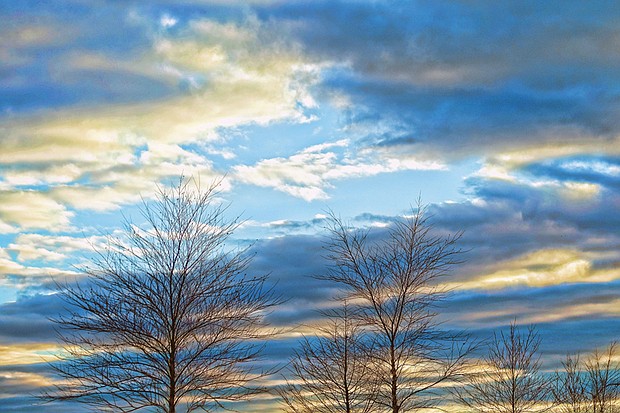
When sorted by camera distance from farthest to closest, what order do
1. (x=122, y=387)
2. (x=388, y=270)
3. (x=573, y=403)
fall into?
(x=573, y=403)
(x=388, y=270)
(x=122, y=387)

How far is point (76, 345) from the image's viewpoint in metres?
20.9

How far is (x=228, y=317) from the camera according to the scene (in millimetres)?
21062

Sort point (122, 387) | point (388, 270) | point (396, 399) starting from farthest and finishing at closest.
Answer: point (388, 270) < point (396, 399) < point (122, 387)

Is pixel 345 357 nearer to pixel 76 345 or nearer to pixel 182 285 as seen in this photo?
pixel 182 285

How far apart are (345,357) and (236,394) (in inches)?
171

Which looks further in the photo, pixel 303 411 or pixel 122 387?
pixel 303 411

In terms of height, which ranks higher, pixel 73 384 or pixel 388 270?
pixel 388 270

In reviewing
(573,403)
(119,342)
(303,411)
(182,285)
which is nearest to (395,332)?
(303,411)

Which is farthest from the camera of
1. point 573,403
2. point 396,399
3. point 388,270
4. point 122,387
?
point 573,403

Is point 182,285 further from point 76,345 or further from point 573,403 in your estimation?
point 573,403

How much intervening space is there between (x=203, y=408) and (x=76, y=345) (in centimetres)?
362

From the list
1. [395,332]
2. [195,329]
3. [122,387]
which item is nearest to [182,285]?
[195,329]

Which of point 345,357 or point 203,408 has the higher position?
point 345,357

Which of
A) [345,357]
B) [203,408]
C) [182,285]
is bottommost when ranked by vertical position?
[203,408]
